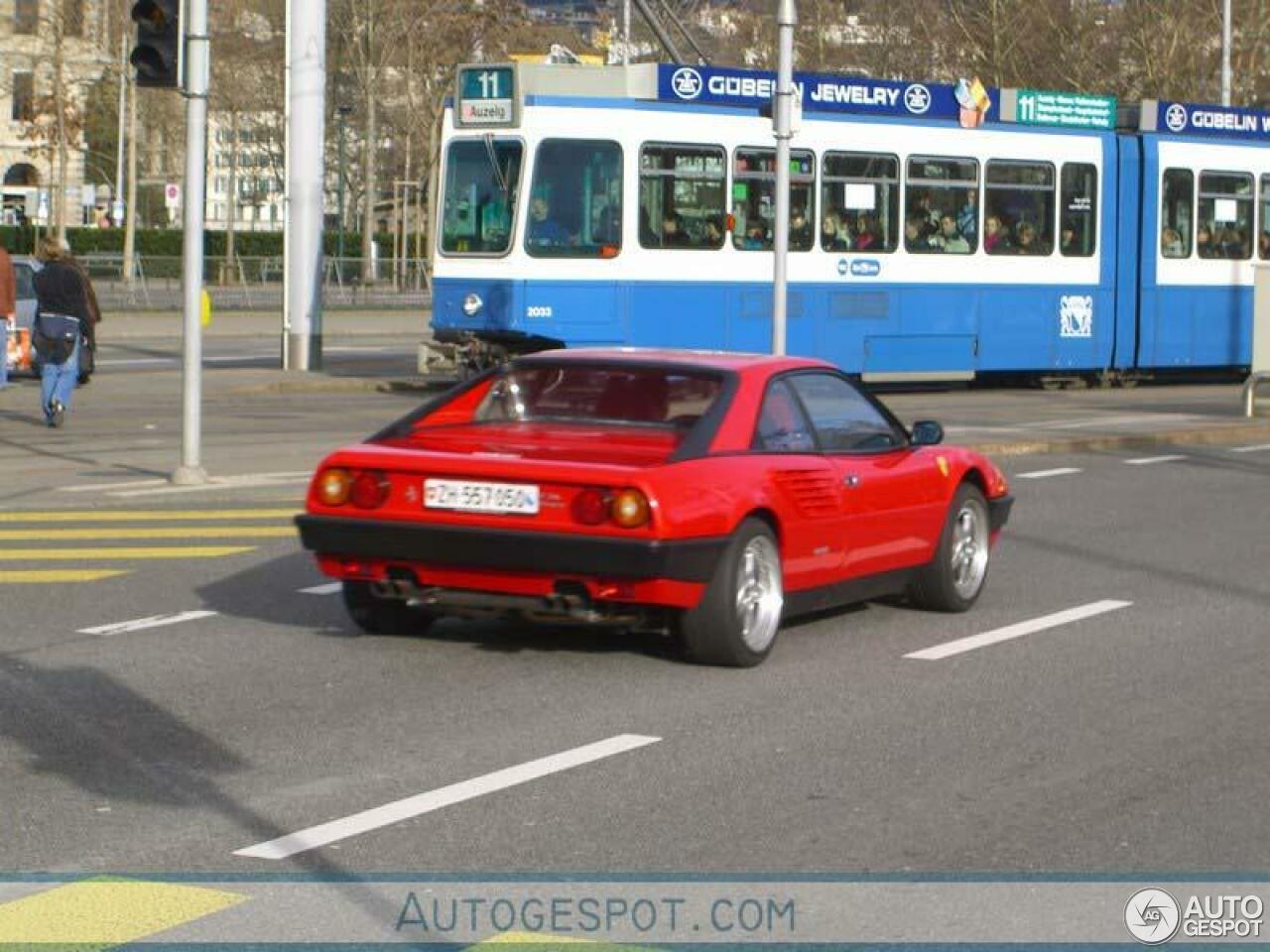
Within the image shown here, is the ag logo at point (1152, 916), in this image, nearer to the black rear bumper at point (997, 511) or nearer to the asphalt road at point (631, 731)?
the asphalt road at point (631, 731)

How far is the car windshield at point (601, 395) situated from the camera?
34.5 ft

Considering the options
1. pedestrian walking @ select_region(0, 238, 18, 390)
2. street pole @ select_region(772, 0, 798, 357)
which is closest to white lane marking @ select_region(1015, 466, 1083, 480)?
street pole @ select_region(772, 0, 798, 357)

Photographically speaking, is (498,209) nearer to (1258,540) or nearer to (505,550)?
(1258,540)

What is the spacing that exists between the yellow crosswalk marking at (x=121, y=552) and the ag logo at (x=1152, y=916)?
26.7ft

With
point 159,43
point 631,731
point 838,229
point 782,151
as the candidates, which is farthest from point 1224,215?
point 631,731

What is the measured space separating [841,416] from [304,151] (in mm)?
21311

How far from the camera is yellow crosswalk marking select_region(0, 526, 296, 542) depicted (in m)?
14.5

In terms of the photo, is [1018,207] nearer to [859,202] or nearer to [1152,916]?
[859,202]

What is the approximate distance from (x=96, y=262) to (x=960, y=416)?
3413 centimetres

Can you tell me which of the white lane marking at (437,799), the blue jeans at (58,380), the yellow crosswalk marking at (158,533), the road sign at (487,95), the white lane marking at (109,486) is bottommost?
the white lane marking at (437,799)

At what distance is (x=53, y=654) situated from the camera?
1013 centimetres

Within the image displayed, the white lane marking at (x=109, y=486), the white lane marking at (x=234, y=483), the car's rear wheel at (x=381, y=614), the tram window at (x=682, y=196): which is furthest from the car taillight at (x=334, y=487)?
the tram window at (x=682, y=196)

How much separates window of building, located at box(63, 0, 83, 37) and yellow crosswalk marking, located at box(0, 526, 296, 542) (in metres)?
50.7

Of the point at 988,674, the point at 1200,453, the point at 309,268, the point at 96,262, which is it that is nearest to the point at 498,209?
the point at 309,268
